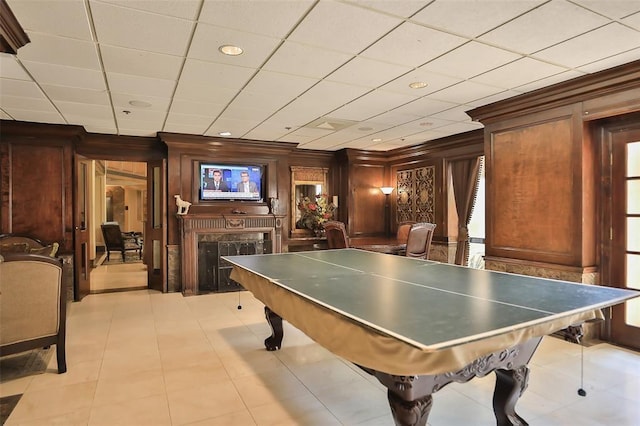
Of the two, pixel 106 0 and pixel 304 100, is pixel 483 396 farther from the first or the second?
pixel 106 0

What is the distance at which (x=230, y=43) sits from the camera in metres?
2.69

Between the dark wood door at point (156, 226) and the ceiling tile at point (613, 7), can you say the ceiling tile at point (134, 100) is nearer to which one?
the dark wood door at point (156, 226)

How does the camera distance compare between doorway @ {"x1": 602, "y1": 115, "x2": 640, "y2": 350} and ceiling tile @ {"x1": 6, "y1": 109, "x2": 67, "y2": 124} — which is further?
ceiling tile @ {"x1": 6, "y1": 109, "x2": 67, "y2": 124}

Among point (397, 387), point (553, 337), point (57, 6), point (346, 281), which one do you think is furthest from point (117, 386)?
point (553, 337)

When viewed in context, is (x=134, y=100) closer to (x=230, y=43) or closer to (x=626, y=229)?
(x=230, y=43)

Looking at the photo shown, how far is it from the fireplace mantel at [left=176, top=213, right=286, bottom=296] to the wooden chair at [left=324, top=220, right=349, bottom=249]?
122 centimetres

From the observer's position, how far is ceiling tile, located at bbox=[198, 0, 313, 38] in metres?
2.17

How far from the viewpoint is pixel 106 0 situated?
2.14 metres

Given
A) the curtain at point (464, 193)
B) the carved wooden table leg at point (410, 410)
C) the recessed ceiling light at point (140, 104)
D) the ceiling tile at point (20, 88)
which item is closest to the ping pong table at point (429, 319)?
the carved wooden table leg at point (410, 410)

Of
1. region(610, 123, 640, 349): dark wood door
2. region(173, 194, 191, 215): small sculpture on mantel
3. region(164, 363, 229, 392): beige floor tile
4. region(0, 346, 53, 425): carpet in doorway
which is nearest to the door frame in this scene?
region(610, 123, 640, 349): dark wood door

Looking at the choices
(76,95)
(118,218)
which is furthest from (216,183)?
(118,218)

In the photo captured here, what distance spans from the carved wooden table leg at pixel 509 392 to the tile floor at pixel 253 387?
0.65 ft

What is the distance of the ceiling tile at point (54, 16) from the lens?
7.09ft

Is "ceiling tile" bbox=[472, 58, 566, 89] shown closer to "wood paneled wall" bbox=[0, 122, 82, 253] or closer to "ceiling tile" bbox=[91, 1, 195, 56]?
"ceiling tile" bbox=[91, 1, 195, 56]
